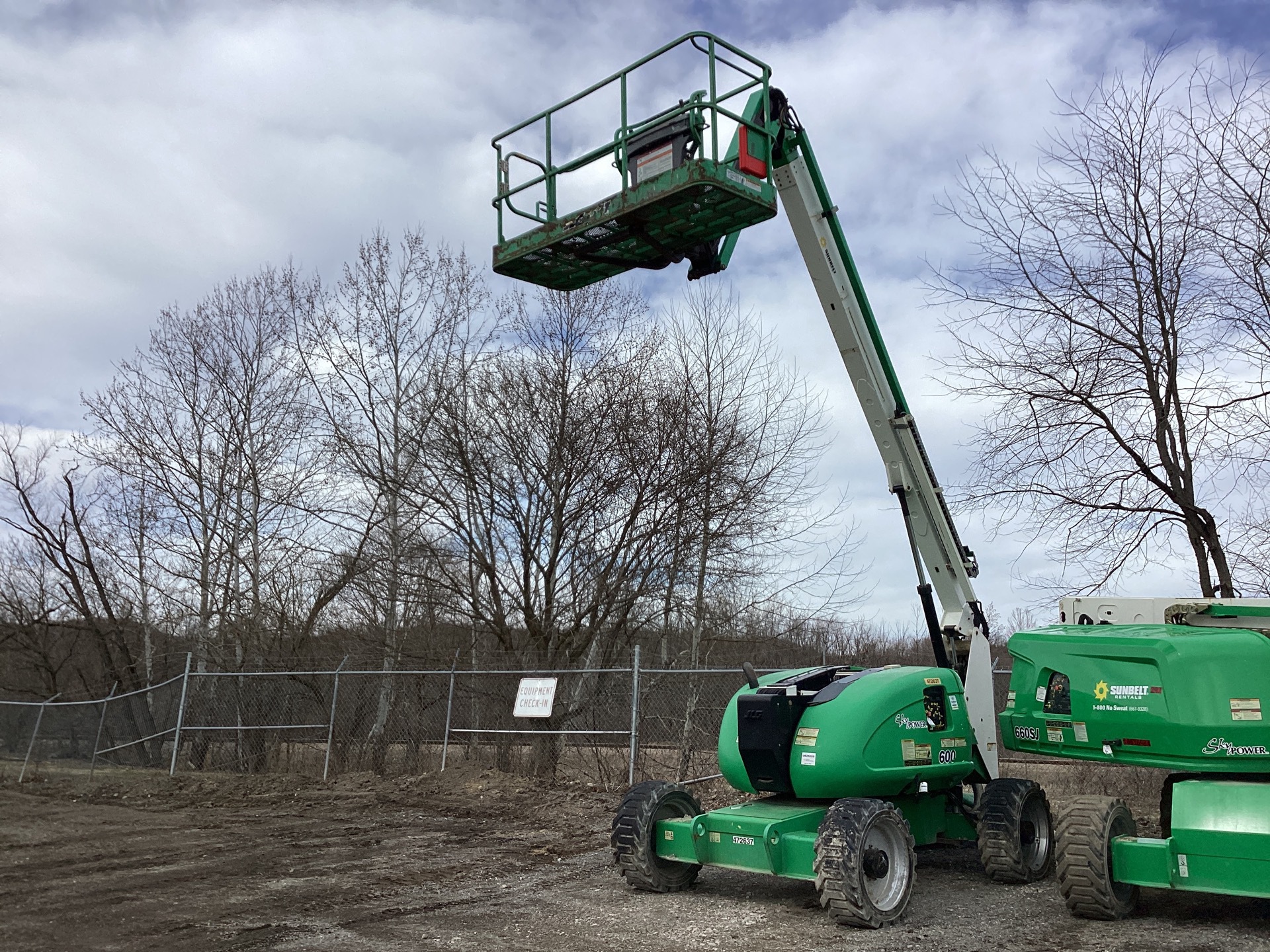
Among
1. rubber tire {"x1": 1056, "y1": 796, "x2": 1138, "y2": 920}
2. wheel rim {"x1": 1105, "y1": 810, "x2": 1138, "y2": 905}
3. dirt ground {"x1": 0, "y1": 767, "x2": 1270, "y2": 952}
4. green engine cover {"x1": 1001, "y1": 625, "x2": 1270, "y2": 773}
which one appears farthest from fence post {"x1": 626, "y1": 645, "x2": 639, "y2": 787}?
wheel rim {"x1": 1105, "y1": 810, "x2": 1138, "y2": 905}

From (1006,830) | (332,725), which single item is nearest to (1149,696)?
(1006,830)

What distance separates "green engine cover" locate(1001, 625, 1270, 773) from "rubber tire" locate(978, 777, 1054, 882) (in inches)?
27.7

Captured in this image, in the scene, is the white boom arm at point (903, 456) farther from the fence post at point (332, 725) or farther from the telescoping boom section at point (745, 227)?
the fence post at point (332, 725)

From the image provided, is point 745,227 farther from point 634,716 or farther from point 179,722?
point 179,722

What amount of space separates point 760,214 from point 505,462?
1130 cm

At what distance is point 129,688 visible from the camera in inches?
976

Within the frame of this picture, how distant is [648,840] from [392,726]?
10.2 m

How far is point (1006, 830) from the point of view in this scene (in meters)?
8.46

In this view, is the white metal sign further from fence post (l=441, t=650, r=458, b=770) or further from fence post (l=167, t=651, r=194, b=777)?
fence post (l=167, t=651, r=194, b=777)

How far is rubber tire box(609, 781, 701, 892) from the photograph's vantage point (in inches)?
326

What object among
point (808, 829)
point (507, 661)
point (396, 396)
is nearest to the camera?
A: point (808, 829)

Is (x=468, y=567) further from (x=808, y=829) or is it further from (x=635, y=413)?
(x=808, y=829)

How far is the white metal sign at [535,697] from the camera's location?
1514 centimetres

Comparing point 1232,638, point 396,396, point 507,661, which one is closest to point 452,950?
point 1232,638
